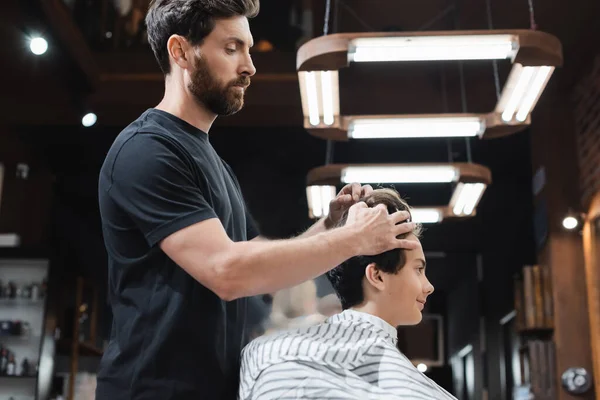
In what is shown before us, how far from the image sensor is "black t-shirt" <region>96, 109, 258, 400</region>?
1360 mm

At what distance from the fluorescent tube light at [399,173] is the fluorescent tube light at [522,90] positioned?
0.80 metres

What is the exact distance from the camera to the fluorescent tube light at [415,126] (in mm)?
4543

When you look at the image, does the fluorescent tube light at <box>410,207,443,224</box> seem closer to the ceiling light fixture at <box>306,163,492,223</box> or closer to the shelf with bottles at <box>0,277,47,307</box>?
the ceiling light fixture at <box>306,163,492,223</box>

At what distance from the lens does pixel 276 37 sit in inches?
267

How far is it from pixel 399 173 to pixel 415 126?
0.65m

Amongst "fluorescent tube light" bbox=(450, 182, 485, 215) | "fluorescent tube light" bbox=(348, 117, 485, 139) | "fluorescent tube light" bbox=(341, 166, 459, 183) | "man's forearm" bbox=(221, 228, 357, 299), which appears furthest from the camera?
"fluorescent tube light" bbox=(450, 182, 485, 215)

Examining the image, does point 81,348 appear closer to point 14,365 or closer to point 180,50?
point 14,365

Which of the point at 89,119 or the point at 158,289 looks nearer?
the point at 158,289

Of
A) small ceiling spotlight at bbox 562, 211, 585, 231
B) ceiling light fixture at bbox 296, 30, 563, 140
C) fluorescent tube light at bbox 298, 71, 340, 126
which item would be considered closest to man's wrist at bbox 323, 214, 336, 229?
ceiling light fixture at bbox 296, 30, 563, 140

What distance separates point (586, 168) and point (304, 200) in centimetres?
280

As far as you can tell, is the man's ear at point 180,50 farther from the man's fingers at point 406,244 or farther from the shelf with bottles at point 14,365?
the shelf with bottles at point 14,365

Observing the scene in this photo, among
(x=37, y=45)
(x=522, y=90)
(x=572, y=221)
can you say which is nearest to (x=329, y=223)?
(x=522, y=90)

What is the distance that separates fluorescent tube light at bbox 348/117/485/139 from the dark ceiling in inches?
59.5

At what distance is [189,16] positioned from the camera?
4.92 feet
